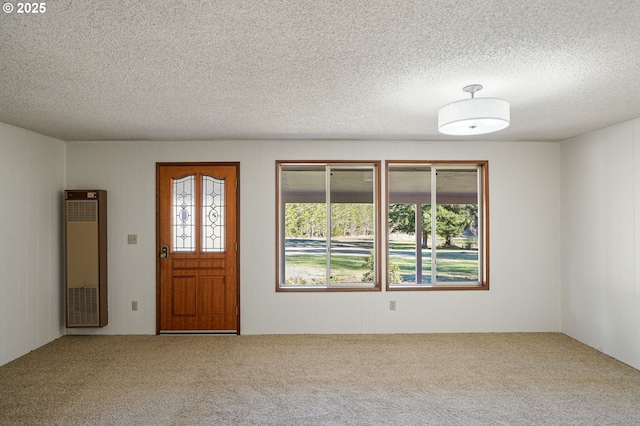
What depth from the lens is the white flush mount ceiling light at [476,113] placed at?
2.99 meters

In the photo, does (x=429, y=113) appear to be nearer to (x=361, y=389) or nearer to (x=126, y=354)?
(x=361, y=389)

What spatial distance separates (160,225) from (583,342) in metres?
5.23

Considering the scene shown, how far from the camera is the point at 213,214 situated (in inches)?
201

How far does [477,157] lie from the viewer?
5.19 metres

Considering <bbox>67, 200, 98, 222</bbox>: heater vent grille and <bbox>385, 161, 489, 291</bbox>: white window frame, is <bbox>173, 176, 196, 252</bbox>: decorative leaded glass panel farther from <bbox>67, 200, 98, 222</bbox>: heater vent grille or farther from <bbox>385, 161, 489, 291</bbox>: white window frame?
<bbox>385, 161, 489, 291</bbox>: white window frame

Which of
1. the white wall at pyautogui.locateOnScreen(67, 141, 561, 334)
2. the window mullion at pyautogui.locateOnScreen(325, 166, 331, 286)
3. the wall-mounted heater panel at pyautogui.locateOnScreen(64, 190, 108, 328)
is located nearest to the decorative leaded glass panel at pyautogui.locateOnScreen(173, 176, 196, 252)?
the white wall at pyautogui.locateOnScreen(67, 141, 561, 334)

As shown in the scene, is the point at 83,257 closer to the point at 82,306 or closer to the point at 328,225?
the point at 82,306

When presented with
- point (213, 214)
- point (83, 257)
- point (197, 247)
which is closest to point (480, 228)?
point (213, 214)

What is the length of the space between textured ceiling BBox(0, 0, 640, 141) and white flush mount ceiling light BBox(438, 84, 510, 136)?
0.12m

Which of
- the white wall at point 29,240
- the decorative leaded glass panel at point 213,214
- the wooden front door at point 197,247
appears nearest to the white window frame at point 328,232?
the wooden front door at point 197,247

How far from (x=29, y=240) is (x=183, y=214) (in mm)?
1623

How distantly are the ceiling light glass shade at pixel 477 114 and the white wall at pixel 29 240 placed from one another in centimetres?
427

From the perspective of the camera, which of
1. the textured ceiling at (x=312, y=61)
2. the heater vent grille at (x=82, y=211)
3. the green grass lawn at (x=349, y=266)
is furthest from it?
the green grass lawn at (x=349, y=266)

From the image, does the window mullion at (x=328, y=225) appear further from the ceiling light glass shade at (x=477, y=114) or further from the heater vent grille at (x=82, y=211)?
the heater vent grille at (x=82, y=211)
